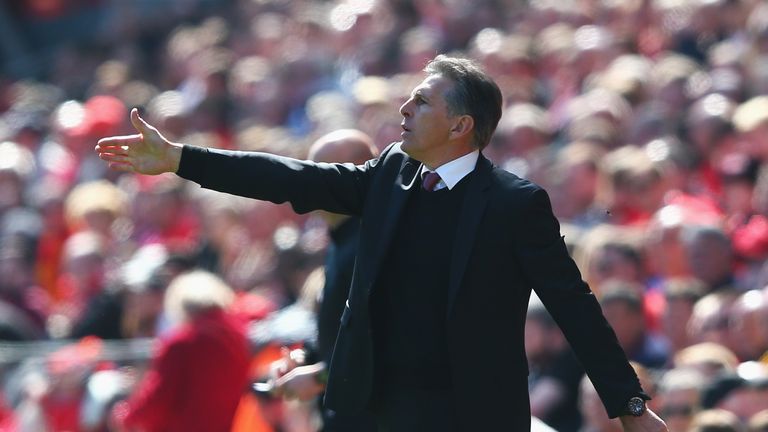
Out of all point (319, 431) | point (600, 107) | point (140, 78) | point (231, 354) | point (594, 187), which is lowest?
point (319, 431)

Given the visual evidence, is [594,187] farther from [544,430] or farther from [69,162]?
[69,162]

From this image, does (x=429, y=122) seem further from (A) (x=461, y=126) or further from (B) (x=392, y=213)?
(B) (x=392, y=213)

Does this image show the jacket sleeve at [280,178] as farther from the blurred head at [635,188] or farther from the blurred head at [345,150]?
the blurred head at [635,188]

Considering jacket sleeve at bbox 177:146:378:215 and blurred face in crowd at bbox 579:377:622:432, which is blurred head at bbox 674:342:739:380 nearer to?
blurred face in crowd at bbox 579:377:622:432

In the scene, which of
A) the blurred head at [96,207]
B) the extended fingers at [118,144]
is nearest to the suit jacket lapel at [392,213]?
the extended fingers at [118,144]

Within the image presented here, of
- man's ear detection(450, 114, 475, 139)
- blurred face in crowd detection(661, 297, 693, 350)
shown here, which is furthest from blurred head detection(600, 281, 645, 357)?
man's ear detection(450, 114, 475, 139)

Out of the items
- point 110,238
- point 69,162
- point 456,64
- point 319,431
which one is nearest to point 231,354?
point 319,431

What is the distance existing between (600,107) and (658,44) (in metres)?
1.45

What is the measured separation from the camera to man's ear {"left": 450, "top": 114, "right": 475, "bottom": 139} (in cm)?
446

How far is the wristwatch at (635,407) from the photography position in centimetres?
429

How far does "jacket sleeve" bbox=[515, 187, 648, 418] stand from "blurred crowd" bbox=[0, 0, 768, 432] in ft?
5.22

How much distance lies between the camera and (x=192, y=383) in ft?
22.7

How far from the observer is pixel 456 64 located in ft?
14.7

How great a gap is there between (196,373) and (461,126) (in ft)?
9.50
